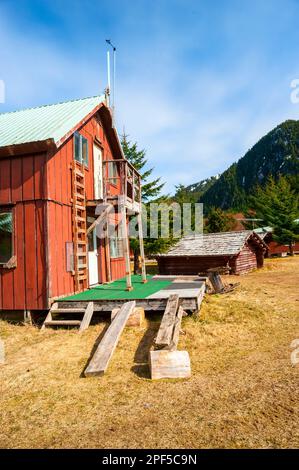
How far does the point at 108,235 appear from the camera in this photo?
14.8 metres

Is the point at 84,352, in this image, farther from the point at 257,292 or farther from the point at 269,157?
the point at 269,157

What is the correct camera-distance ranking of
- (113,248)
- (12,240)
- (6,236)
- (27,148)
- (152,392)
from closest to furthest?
(152,392) < (27,148) < (12,240) < (6,236) < (113,248)

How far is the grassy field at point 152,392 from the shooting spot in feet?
13.3

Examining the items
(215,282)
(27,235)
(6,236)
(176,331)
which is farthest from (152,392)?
(215,282)

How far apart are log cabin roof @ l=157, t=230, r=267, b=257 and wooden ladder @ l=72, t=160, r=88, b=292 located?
12.4 meters

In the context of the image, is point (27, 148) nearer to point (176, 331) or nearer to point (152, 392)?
point (176, 331)

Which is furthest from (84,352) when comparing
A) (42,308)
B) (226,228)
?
(226,228)

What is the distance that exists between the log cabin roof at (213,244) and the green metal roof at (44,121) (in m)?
12.9

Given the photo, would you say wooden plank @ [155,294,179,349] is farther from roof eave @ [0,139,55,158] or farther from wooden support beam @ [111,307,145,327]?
roof eave @ [0,139,55,158]

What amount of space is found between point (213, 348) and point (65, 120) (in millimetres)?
7775

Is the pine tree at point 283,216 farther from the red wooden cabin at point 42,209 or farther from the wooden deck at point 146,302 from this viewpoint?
the wooden deck at point 146,302

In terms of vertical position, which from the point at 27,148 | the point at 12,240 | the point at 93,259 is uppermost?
the point at 27,148

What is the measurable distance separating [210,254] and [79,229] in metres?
12.9

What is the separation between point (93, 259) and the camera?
13.3m
